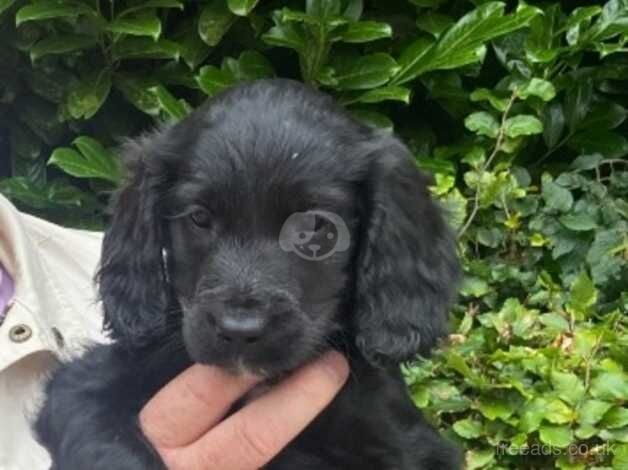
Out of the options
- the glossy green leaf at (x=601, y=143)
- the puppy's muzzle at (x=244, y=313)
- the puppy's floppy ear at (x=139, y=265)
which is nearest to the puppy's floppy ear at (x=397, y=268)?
the puppy's muzzle at (x=244, y=313)

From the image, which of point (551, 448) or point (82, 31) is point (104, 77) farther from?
point (551, 448)

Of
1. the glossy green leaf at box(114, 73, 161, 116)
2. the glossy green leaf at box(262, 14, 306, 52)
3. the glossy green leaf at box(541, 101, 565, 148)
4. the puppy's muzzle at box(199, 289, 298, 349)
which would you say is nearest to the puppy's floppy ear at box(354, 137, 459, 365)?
the puppy's muzzle at box(199, 289, 298, 349)

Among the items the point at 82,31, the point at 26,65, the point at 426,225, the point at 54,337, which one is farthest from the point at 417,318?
the point at 26,65

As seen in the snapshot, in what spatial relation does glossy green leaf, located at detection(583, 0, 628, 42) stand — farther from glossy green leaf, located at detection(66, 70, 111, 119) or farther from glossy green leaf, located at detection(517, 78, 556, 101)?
glossy green leaf, located at detection(66, 70, 111, 119)

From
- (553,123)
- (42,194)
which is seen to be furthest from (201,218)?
(553,123)

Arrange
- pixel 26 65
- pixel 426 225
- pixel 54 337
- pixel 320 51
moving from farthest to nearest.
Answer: pixel 26 65, pixel 320 51, pixel 54 337, pixel 426 225
